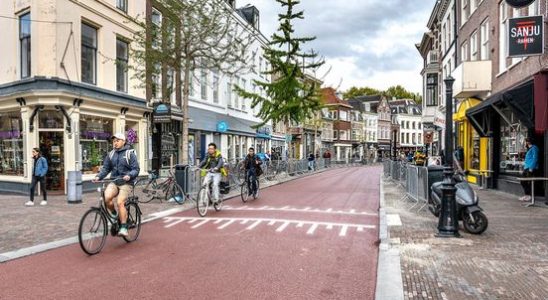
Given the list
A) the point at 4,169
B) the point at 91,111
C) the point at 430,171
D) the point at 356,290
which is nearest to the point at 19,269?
the point at 356,290

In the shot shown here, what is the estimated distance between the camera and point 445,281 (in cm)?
545

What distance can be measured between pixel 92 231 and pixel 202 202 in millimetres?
4635

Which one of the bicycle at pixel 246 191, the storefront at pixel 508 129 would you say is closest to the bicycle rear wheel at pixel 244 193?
the bicycle at pixel 246 191

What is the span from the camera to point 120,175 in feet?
25.6

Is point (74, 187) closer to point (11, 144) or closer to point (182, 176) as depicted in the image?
point (182, 176)

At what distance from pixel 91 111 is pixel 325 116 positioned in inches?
2192

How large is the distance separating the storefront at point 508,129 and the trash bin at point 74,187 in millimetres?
12346

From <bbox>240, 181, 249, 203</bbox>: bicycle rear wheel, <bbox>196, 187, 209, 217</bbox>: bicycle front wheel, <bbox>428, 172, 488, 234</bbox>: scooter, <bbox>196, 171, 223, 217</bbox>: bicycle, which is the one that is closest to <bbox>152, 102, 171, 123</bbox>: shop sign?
<bbox>240, 181, 249, 203</bbox>: bicycle rear wheel

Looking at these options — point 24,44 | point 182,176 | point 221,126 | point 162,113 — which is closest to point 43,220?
point 182,176

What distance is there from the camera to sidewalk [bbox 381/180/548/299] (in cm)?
511

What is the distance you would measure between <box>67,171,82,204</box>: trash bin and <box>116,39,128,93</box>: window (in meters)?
6.89

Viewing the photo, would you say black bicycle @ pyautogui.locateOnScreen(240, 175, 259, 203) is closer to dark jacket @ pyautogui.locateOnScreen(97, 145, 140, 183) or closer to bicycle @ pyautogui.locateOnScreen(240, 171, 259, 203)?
bicycle @ pyautogui.locateOnScreen(240, 171, 259, 203)

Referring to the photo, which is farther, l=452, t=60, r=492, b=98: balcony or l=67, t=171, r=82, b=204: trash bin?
l=452, t=60, r=492, b=98: balcony

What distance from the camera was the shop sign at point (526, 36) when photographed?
38.9 feet
